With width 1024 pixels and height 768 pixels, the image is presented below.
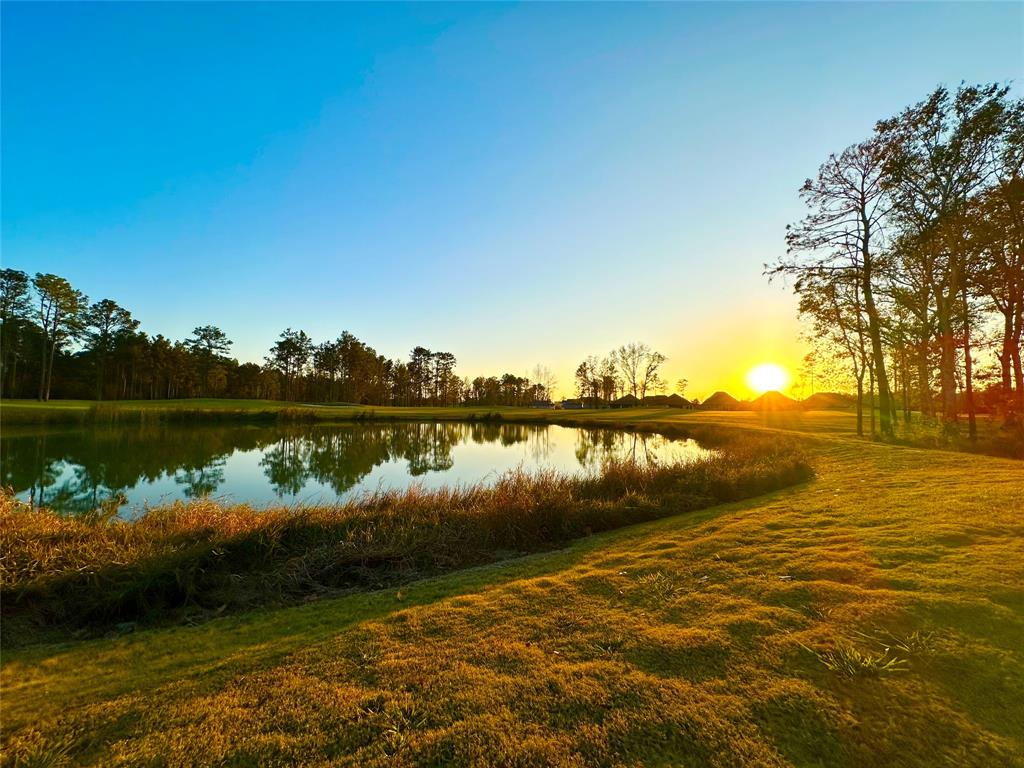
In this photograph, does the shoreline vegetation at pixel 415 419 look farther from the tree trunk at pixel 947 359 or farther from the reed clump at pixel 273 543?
the reed clump at pixel 273 543

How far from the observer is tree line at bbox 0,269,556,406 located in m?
44.7

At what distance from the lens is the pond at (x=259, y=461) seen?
12492 mm

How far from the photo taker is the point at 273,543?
671 cm

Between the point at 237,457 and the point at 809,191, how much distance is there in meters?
27.9

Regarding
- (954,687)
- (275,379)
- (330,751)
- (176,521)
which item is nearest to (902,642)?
(954,687)

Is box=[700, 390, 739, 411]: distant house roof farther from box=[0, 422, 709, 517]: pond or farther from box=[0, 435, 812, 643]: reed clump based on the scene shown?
box=[0, 435, 812, 643]: reed clump

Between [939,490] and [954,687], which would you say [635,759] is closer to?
[954,687]

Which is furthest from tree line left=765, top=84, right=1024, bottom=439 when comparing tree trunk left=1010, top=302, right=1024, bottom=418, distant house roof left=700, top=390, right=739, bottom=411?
distant house roof left=700, top=390, right=739, bottom=411

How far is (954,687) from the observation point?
8.94 feet

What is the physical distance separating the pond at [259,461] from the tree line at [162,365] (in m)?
26.5

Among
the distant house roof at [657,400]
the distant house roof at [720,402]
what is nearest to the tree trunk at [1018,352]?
the distant house roof at [720,402]

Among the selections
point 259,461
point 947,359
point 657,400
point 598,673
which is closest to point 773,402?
point 657,400

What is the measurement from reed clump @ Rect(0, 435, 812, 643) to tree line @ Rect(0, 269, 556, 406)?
51360mm

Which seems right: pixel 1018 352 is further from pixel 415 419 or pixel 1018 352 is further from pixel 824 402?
pixel 824 402
